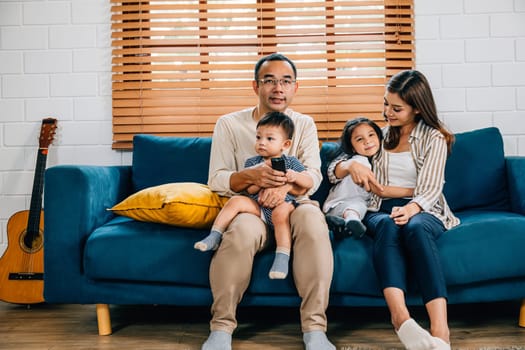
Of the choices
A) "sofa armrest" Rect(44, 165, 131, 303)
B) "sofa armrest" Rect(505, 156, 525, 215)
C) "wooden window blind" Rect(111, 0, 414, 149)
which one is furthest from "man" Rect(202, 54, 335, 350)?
"sofa armrest" Rect(505, 156, 525, 215)

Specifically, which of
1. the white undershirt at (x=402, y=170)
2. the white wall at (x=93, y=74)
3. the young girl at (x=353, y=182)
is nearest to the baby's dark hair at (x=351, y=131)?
the young girl at (x=353, y=182)

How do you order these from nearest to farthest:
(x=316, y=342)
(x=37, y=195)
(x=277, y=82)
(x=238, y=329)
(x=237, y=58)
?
(x=316, y=342), (x=238, y=329), (x=277, y=82), (x=37, y=195), (x=237, y=58)

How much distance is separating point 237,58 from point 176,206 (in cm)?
117

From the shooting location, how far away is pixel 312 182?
1.91m

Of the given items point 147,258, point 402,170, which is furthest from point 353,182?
point 147,258

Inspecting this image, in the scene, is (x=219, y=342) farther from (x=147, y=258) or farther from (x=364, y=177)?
(x=364, y=177)

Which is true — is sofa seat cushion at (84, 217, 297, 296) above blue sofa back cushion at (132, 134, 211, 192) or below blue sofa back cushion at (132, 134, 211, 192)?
below

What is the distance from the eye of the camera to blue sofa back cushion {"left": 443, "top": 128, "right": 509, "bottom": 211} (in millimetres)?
2242

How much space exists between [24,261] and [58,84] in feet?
3.19

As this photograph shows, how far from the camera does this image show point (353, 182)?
2027 millimetres

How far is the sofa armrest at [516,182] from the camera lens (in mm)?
2125

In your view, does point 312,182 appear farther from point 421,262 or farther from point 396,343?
point 396,343

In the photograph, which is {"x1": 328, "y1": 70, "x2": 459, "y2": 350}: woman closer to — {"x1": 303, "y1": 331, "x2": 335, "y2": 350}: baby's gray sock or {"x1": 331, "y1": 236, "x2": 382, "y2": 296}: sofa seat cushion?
{"x1": 331, "y1": 236, "x2": 382, "y2": 296}: sofa seat cushion

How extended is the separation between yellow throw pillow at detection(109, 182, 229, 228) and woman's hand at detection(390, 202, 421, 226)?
65cm
